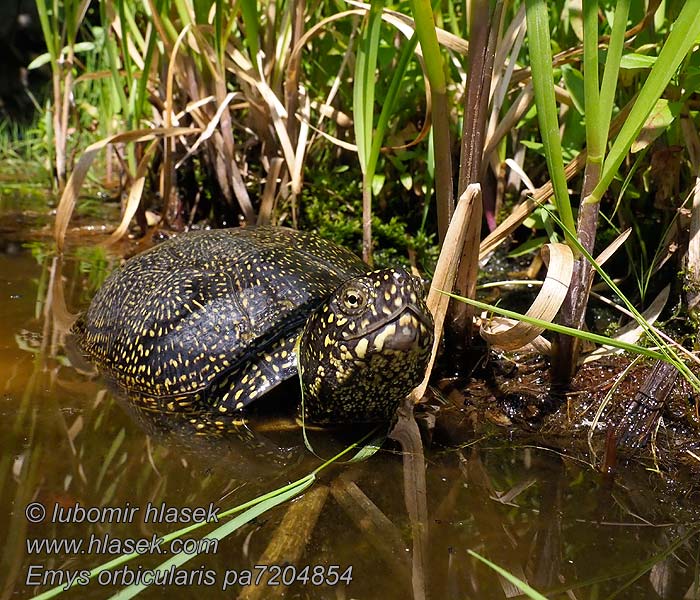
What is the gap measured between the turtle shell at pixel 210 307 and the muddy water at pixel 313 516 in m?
0.24

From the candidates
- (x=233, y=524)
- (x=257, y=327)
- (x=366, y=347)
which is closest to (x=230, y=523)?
(x=233, y=524)

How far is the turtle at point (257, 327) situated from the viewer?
244 centimetres

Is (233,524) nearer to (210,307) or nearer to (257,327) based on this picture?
(257,327)

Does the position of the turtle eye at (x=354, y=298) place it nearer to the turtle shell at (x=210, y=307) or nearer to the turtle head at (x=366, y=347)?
the turtle head at (x=366, y=347)

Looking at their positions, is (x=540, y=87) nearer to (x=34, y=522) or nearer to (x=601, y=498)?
(x=601, y=498)

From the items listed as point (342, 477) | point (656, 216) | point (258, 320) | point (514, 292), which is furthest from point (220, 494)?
point (656, 216)

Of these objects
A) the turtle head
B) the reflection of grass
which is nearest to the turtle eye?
the turtle head

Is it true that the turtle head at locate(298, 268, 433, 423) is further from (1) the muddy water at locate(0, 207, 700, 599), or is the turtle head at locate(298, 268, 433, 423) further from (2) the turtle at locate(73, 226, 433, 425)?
(1) the muddy water at locate(0, 207, 700, 599)

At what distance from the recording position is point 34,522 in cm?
202

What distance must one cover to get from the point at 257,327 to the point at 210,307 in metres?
0.23

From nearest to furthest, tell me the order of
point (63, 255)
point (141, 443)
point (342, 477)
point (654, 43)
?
point (342, 477)
point (141, 443)
point (654, 43)
point (63, 255)

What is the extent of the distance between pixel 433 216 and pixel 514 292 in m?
0.80

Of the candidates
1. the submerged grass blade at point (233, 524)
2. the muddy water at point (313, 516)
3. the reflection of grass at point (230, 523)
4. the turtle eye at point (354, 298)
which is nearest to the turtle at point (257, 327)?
the turtle eye at point (354, 298)

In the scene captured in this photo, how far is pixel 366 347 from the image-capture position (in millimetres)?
2445
